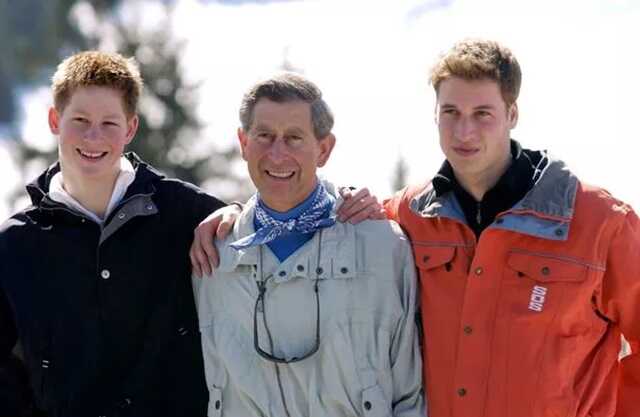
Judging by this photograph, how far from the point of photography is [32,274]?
4.29 m

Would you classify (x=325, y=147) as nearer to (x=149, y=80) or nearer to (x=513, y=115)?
(x=513, y=115)

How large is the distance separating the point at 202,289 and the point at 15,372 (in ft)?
3.01

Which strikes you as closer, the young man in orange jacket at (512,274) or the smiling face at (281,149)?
the young man in orange jacket at (512,274)

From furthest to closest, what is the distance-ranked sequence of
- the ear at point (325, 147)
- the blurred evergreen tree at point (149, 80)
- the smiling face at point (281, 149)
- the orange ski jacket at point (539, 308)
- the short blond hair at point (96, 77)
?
the blurred evergreen tree at point (149, 80) → the short blond hair at point (96, 77) → the ear at point (325, 147) → the smiling face at point (281, 149) → the orange ski jacket at point (539, 308)

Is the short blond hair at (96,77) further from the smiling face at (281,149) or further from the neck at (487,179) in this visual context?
the neck at (487,179)

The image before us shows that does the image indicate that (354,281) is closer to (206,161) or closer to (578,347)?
(578,347)

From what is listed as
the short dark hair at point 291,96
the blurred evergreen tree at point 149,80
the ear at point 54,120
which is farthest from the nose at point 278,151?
the blurred evergreen tree at point 149,80

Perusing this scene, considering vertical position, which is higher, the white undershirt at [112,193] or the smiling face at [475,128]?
the smiling face at [475,128]

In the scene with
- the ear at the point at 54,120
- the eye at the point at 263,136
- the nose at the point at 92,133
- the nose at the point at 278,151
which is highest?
the ear at the point at 54,120

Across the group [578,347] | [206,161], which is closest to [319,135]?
[578,347]

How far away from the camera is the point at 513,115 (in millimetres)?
4016

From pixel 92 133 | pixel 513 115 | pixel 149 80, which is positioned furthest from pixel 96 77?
pixel 149 80

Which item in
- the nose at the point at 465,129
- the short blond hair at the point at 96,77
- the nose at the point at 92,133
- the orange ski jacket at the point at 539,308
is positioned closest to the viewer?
the orange ski jacket at the point at 539,308

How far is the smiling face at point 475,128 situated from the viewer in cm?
388
